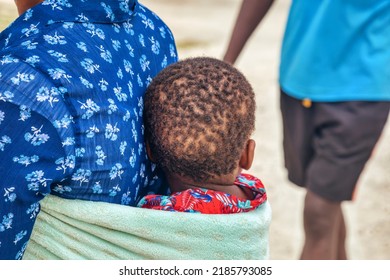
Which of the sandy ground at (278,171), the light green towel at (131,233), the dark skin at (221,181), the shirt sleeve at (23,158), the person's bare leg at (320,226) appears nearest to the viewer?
the shirt sleeve at (23,158)

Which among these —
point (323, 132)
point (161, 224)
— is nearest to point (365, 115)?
point (323, 132)

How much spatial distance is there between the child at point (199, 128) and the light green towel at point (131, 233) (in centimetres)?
6

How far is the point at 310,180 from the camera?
8.73ft

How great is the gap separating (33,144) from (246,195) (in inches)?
26.7

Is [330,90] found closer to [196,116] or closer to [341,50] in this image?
[341,50]

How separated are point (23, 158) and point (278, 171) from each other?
120 inches

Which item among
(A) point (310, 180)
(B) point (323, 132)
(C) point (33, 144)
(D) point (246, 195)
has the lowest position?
(A) point (310, 180)

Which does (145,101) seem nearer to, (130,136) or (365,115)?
(130,136)

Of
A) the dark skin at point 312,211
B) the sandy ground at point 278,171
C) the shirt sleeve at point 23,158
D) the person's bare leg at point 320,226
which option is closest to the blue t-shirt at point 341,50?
the dark skin at point 312,211

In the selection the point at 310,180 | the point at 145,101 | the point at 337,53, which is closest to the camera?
the point at 145,101

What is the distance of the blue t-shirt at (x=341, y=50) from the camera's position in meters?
2.44

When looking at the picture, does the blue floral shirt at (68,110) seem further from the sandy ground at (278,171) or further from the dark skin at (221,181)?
the sandy ground at (278,171)
